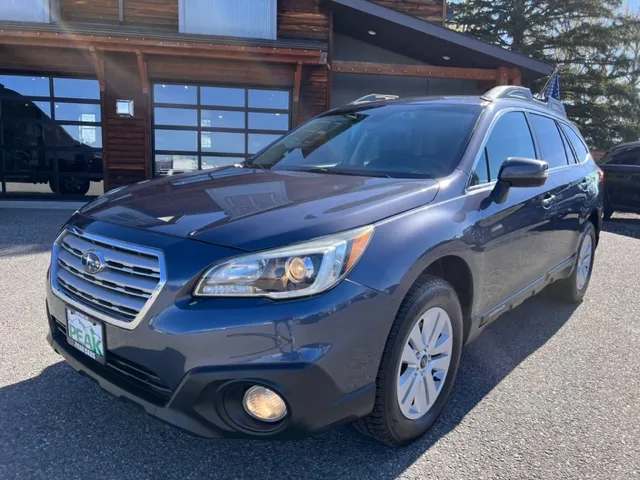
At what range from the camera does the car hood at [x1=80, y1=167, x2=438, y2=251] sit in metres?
1.94

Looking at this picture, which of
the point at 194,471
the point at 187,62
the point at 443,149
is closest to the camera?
the point at 194,471

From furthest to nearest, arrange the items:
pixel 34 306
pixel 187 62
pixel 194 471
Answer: pixel 187 62, pixel 34 306, pixel 194 471

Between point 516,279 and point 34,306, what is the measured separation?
12.1ft

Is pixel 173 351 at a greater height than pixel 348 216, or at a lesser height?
lesser

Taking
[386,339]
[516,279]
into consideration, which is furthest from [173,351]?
[516,279]

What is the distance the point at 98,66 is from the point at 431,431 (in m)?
9.64

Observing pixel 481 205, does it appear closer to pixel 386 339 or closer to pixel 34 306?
pixel 386 339

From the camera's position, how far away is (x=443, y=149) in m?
2.88

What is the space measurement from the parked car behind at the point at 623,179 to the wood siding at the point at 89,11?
1093cm

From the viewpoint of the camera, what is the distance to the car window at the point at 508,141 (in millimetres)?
2978

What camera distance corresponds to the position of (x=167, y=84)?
10539mm

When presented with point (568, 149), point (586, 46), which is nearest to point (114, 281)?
point (568, 149)

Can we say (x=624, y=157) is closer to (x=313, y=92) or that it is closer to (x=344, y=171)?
(x=313, y=92)

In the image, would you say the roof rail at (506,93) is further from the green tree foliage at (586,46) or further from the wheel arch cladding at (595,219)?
the green tree foliage at (586,46)
